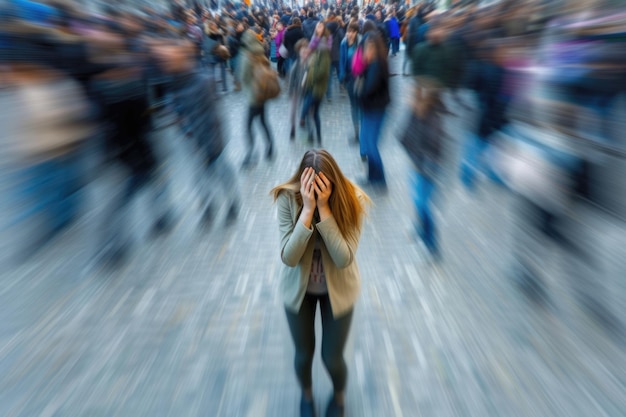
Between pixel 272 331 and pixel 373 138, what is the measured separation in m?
2.98

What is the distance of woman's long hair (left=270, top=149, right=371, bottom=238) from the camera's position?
1.81 metres

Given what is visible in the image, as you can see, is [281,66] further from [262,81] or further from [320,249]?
[320,249]

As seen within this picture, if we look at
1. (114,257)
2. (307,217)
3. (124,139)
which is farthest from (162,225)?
(307,217)

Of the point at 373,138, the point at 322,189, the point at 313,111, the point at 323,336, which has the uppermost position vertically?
the point at 322,189

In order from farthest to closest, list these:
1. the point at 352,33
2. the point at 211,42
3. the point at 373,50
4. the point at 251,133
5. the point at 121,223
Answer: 1. the point at 211,42
2. the point at 352,33
3. the point at 251,133
4. the point at 373,50
5. the point at 121,223

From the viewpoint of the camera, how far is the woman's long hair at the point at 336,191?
5.94 ft

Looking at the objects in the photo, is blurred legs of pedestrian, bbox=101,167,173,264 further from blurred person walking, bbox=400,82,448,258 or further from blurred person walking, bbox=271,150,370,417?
blurred person walking, bbox=400,82,448,258

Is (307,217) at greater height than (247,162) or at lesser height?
greater

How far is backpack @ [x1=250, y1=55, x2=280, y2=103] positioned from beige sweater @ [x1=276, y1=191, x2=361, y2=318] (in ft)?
12.0

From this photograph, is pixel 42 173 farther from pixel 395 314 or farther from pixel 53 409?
pixel 395 314

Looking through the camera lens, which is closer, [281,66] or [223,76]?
[223,76]

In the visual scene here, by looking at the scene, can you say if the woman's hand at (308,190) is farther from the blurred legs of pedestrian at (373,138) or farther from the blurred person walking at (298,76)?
the blurred person walking at (298,76)

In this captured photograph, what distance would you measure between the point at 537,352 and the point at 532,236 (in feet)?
4.57

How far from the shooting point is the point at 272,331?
2.85 metres
